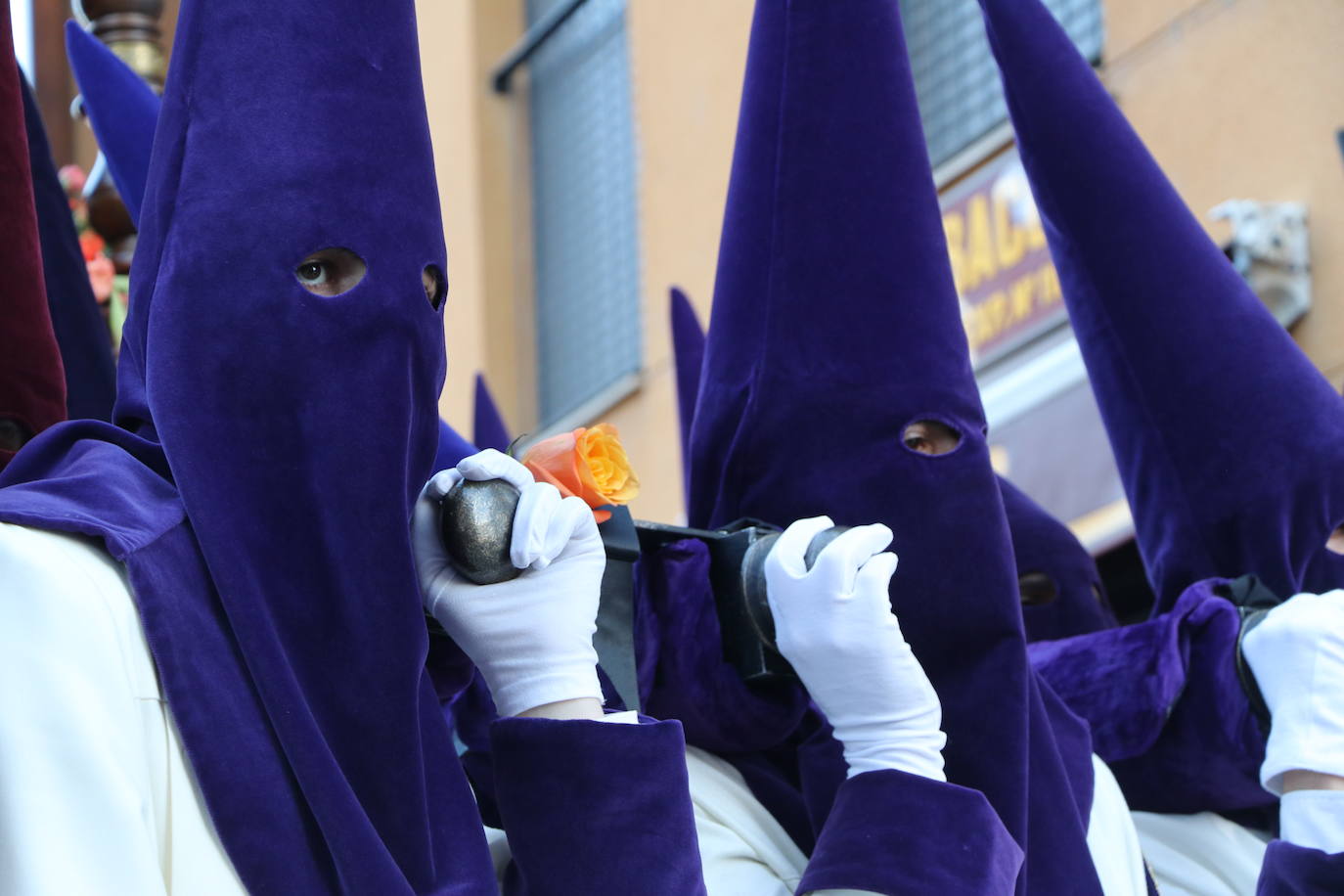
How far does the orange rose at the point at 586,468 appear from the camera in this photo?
2371mm

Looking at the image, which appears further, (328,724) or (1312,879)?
(1312,879)

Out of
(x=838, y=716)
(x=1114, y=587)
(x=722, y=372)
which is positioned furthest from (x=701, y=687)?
(x=1114, y=587)

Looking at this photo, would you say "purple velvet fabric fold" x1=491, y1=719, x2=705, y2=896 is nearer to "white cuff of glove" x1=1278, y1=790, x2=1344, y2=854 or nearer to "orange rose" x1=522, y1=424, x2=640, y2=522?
"orange rose" x1=522, y1=424, x2=640, y2=522

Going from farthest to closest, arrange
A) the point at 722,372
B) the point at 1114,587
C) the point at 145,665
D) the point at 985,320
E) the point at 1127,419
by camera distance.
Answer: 1. the point at 985,320
2. the point at 1114,587
3. the point at 1127,419
4. the point at 722,372
5. the point at 145,665

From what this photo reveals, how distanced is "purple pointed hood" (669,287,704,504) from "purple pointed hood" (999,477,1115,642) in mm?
626

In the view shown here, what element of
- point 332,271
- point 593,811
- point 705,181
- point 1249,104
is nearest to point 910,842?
point 593,811

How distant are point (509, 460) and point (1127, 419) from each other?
1.48 m

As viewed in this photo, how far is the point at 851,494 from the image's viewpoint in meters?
2.78

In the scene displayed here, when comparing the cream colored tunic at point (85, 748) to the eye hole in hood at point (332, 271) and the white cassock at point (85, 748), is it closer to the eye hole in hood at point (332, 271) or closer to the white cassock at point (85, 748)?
the white cassock at point (85, 748)

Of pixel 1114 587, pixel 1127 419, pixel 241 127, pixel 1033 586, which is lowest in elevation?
pixel 1114 587

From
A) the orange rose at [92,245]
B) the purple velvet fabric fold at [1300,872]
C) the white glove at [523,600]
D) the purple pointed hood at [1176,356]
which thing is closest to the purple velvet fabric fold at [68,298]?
the orange rose at [92,245]

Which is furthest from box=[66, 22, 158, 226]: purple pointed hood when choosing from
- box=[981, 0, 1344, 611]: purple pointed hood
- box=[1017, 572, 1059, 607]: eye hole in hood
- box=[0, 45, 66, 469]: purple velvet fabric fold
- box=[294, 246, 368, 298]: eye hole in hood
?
box=[1017, 572, 1059, 607]: eye hole in hood

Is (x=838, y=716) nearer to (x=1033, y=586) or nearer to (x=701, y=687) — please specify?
(x=701, y=687)

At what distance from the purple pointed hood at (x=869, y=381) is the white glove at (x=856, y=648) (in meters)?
0.13
